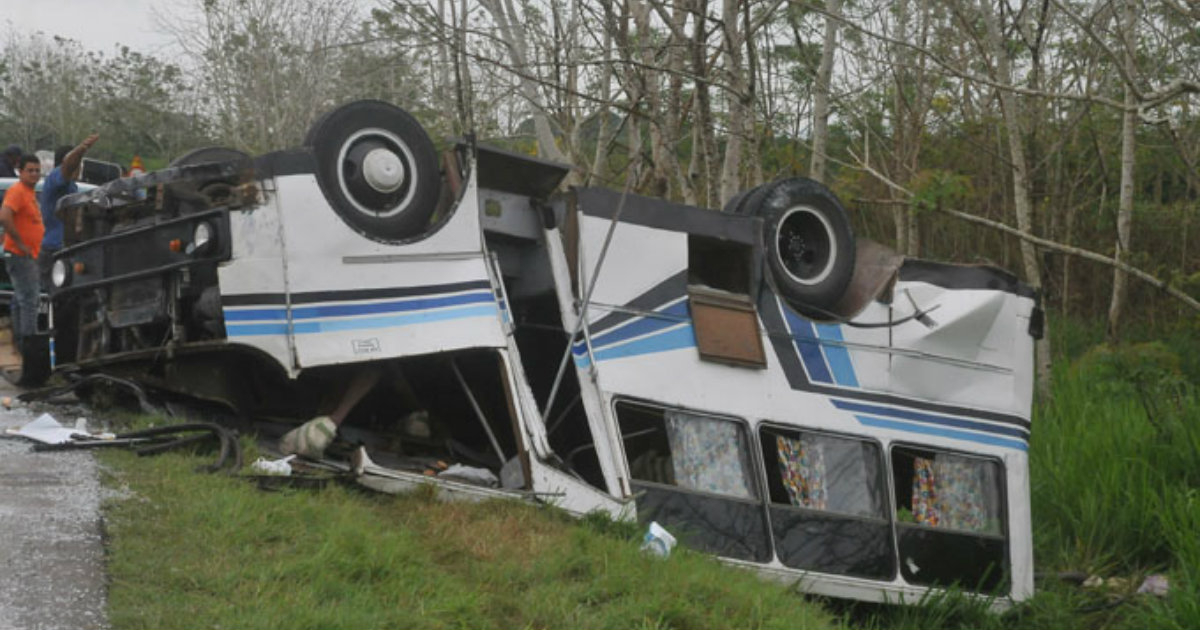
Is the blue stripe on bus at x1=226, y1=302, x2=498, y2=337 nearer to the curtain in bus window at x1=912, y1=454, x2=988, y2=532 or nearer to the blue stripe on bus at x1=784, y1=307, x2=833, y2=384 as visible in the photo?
the blue stripe on bus at x1=784, y1=307, x2=833, y2=384

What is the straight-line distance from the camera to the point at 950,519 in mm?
8383

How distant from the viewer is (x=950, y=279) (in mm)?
8531

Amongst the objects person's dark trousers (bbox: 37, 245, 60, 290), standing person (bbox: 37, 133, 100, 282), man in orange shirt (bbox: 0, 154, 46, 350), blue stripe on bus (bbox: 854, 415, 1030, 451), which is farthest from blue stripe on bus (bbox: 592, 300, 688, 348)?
man in orange shirt (bbox: 0, 154, 46, 350)

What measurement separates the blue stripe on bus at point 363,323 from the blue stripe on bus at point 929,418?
2157 millimetres

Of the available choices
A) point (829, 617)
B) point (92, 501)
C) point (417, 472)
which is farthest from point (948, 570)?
point (92, 501)

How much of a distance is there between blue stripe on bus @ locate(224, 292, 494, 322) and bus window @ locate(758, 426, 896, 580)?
5.78 feet

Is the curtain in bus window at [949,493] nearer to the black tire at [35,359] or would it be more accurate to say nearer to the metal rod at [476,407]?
the metal rod at [476,407]

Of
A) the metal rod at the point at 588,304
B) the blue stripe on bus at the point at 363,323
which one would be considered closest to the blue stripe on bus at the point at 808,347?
the metal rod at the point at 588,304

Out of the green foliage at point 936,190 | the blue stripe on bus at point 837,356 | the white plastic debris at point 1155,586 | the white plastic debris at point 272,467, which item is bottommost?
the white plastic debris at point 1155,586

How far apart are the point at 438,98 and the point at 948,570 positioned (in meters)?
12.0

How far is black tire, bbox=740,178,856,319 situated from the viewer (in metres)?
7.84

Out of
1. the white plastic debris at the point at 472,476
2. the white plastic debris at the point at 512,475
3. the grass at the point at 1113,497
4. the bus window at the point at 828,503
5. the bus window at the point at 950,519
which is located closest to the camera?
the white plastic debris at the point at 512,475

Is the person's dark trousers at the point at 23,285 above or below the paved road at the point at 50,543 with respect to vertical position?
above

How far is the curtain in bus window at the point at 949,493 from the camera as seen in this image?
27.0ft
